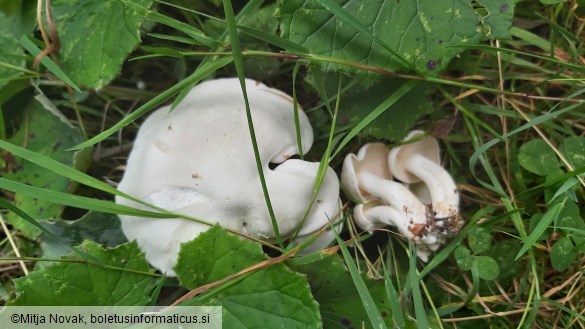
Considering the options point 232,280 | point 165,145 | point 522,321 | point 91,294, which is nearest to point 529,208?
point 522,321

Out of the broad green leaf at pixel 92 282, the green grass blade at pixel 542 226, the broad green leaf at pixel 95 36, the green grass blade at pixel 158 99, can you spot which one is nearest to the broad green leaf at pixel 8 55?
the broad green leaf at pixel 95 36

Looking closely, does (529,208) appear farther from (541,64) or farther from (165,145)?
(165,145)

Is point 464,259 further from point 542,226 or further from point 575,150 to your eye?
point 575,150

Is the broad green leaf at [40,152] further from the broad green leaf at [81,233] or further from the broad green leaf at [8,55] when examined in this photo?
the broad green leaf at [8,55]

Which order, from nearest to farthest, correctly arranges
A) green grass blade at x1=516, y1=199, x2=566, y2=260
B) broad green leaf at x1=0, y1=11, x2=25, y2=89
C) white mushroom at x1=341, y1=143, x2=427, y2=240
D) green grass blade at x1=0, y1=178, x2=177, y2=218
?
1. green grass blade at x1=0, y1=178, x2=177, y2=218
2. green grass blade at x1=516, y1=199, x2=566, y2=260
3. white mushroom at x1=341, y1=143, x2=427, y2=240
4. broad green leaf at x1=0, y1=11, x2=25, y2=89

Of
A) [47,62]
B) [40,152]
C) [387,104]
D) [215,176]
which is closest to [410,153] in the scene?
[387,104]

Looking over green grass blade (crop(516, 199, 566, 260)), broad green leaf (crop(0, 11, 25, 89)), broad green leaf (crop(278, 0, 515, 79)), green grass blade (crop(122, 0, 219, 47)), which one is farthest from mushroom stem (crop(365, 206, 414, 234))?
broad green leaf (crop(0, 11, 25, 89))

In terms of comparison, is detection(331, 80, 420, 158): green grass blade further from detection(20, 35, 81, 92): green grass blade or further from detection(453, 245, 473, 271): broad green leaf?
detection(20, 35, 81, 92): green grass blade
